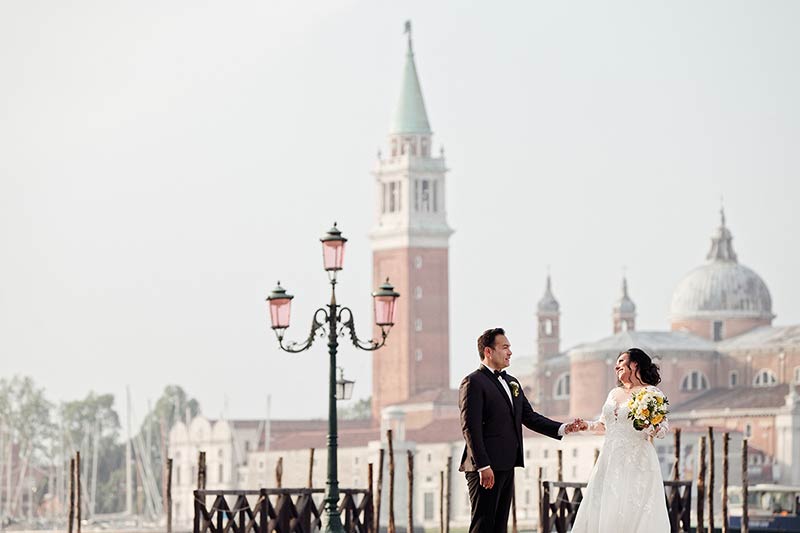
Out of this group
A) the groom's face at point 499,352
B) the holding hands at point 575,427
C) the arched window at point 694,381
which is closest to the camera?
the groom's face at point 499,352

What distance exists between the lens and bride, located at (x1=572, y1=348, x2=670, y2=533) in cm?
1177

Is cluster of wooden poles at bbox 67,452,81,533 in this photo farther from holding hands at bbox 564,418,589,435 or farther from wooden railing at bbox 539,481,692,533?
holding hands at bbox 564,418,589,435

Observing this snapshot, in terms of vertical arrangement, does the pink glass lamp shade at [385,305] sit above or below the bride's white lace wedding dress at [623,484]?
above

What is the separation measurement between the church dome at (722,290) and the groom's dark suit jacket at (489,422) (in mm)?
79279

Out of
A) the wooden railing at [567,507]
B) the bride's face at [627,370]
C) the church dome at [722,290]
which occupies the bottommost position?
the wooden railing at [567,507]

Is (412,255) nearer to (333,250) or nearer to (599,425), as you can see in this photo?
(333,250)

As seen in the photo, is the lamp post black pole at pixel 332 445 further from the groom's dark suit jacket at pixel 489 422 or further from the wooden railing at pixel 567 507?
the groom's dark suit jacket at pixel 489 422

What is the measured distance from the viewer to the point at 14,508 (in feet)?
312

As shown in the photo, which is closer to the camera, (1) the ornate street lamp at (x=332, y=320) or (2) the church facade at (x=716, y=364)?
(1) the ornate street lamp at (x=332, y=320)

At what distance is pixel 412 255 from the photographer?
92188 millimetres

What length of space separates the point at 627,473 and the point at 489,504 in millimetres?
728

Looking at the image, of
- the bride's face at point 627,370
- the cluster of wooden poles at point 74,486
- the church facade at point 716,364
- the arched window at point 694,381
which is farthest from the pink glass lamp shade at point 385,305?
the arched window at point 694,381

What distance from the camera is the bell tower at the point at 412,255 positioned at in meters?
91.9

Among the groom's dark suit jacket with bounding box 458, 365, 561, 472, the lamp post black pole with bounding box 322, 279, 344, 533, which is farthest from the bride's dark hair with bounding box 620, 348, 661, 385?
the lamp post black pole with bounding box 322, 279, 344, 533
